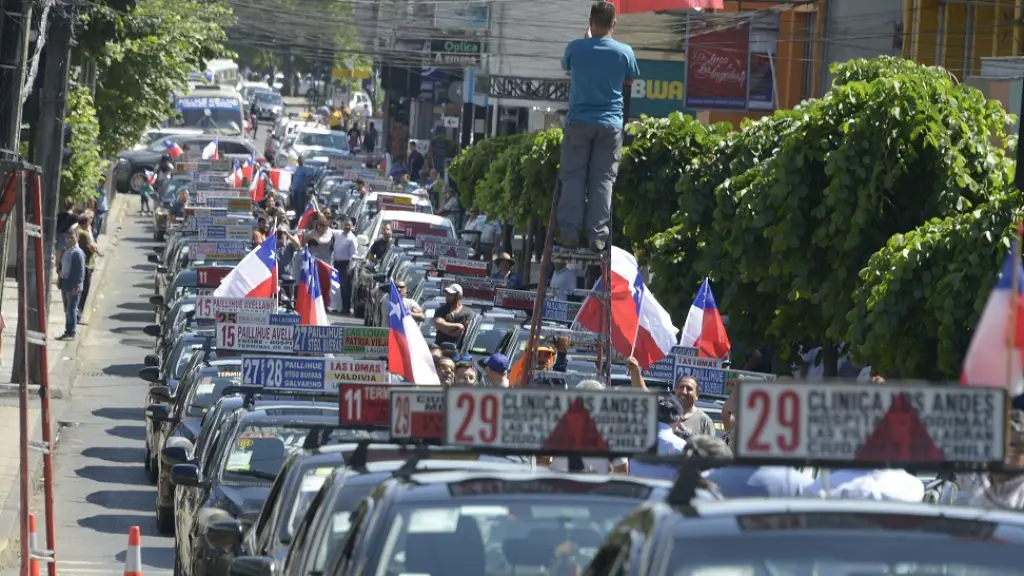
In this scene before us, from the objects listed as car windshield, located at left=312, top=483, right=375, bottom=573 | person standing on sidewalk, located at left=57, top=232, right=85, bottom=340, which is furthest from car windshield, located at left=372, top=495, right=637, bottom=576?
person standing on sidewalk, located at left=57, top=232, right=85, bottom=340

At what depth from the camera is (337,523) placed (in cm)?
762

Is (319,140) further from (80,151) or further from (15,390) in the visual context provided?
(15,390)

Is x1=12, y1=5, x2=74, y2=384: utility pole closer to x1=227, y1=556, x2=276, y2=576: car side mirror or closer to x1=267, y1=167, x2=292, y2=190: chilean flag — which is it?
x1=227, y1=556, x2=276, y2=576: car side mirror

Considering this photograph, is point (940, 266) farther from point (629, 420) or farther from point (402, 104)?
point (402, 104)

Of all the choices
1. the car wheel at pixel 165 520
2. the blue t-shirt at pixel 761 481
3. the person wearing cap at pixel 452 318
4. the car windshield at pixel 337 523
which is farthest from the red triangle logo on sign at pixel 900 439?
the person wearing cap at pixel 452 318

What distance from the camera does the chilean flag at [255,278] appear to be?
21.2 metres

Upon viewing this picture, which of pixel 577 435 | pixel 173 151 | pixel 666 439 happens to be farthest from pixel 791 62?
pixel 577 435

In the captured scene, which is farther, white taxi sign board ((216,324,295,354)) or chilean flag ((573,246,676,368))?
white taxi sign board ((216,324,295,354))

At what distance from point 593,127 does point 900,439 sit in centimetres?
802

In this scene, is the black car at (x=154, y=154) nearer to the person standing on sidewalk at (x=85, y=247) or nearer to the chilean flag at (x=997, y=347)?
the person standing on sidewalk at (x=85, y=247)

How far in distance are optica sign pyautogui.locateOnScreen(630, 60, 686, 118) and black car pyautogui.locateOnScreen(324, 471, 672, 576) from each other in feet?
114


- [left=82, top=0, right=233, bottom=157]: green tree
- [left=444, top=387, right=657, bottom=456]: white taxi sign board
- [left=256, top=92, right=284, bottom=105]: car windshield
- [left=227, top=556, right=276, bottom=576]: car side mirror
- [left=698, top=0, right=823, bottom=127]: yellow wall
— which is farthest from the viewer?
[left=256, top=92, right=284, bottom=105]: car windshield

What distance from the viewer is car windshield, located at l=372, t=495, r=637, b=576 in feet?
21.3

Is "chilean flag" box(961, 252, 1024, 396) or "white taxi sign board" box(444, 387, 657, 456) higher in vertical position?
"chilean flag" box(961, 252, 1024, 396)
